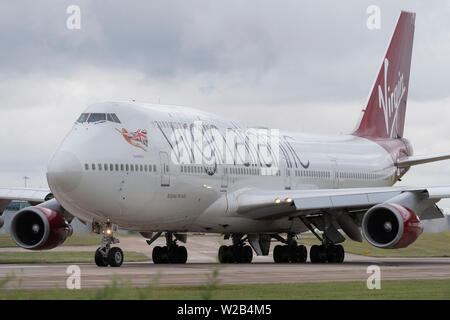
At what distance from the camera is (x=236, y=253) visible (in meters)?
31.6

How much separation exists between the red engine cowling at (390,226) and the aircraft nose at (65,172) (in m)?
8.63

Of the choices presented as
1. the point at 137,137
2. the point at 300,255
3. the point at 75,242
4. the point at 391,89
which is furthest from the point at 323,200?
the point at 75,242

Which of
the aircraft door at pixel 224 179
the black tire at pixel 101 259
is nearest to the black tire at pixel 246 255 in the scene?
the aircraft door at pixel 224 179

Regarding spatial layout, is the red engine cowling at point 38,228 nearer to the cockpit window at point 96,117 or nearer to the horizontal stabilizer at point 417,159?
the cockpit window at point 96,117

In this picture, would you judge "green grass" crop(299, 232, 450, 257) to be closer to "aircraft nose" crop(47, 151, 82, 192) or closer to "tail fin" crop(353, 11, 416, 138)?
"tail fin" crop(353, 11, 416, 138)

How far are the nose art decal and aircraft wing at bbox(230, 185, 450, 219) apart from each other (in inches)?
185

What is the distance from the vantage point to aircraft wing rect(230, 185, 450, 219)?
2764 cm

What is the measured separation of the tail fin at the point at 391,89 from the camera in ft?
137

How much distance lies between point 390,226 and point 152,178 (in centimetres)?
712
